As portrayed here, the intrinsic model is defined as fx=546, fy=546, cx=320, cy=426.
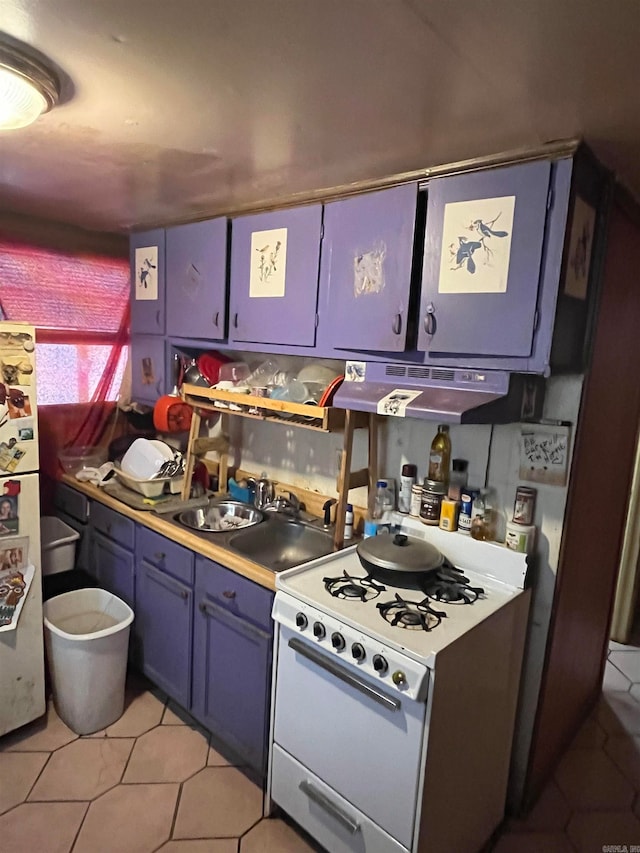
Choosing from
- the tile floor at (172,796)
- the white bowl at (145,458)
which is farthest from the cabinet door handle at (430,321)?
the tile floor at (172,796)

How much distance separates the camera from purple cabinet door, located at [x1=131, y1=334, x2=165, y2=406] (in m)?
2.79

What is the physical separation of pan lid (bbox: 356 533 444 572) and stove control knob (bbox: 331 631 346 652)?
0.91ft

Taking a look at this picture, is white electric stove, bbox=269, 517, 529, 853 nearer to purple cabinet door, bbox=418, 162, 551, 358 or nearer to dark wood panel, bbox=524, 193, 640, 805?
dark wood panel, bbox=524, 193, 640, 805

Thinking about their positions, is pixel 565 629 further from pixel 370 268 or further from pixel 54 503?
pixel 54 503

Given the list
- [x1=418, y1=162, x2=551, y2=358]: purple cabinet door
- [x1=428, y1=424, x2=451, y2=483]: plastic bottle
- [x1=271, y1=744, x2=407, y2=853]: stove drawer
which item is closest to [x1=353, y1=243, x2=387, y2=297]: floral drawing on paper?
[x1=418, y1=162, x2=551, y2=358]: purple cabinet door

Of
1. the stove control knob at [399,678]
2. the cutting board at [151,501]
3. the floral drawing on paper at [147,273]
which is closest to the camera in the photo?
the stove control knob at [399,678]

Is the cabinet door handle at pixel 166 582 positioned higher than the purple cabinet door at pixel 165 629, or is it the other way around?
the cabinet door handle at pixel 166 582

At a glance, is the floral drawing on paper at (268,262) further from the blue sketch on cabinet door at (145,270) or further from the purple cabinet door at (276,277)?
→ the blue sketch on cabinet door at (145,270)

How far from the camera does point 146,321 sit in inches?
111

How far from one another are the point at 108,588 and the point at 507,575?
74.1 inches

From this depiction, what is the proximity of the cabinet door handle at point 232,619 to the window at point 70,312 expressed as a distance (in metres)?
1.55

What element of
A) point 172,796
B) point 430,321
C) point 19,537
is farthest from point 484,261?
point 172,796

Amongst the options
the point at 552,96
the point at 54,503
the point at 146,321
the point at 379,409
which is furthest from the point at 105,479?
the point at 552,96

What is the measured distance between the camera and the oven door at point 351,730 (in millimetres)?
1458
